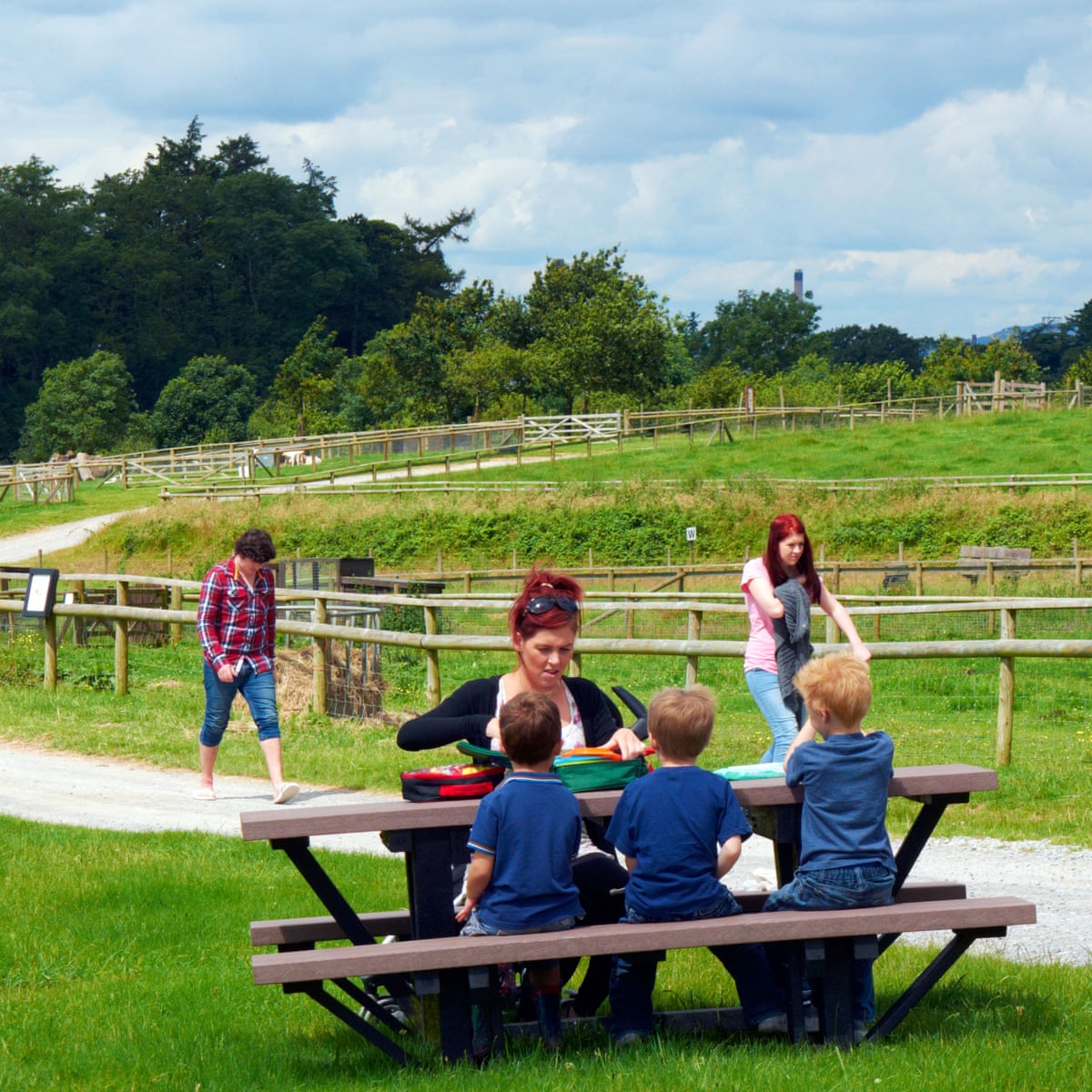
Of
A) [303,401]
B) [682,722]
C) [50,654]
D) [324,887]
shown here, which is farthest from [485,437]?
[682,722]

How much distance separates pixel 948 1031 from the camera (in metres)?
4.48

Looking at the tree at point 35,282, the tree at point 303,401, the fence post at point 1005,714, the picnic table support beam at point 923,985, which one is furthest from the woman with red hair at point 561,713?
the tree at point 35,282

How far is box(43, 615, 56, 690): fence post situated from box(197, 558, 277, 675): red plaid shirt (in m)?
5.21

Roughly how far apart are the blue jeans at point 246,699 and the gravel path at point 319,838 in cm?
45

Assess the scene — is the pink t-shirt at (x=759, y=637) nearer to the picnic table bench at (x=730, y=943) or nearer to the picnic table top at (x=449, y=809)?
the picnic table top at (x=449, y=809)

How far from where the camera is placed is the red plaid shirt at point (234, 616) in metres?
8.88

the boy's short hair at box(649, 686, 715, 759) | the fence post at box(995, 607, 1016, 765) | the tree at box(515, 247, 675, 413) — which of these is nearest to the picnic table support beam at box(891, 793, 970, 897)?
the boy's short hair at box(649, 686, 715, 759)

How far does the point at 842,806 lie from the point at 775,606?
3.33 metres

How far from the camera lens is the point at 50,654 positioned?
45.2ft

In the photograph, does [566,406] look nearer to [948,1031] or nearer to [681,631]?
[681,631]

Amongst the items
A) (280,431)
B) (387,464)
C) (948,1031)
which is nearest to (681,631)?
(948,1031)

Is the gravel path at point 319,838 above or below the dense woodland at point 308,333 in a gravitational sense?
below

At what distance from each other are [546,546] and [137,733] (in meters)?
24.7

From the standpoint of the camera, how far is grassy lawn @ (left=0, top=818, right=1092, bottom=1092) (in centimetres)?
403
